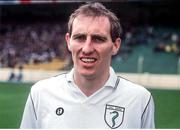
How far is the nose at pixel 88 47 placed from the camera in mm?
1982

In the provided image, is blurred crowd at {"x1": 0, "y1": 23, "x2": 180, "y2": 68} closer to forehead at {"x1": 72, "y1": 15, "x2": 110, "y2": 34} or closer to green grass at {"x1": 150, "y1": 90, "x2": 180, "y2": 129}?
green grass at {"x1": 150, "y1": 90, "x2": 180, "y2": 129}

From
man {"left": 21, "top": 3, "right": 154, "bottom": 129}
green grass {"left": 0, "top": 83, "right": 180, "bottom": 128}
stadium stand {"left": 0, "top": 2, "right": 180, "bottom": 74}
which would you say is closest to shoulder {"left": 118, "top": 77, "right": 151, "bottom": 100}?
man {"left": 21, "top": 3, "right": 154, "bottom": 129}

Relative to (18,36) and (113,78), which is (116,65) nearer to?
(18,36)

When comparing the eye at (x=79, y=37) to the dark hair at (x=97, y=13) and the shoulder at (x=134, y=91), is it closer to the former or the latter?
the dark hair at (x=97, y=13)

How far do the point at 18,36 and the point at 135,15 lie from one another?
24.0 ft

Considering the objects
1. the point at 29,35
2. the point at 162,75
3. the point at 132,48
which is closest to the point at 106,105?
the point at 162,75

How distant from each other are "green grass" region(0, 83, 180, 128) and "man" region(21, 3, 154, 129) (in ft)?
24.4

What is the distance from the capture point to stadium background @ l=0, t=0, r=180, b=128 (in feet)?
73.3

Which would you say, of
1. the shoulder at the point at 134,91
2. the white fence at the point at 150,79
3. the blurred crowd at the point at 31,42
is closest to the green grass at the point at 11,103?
the white fence at the point at 150,79

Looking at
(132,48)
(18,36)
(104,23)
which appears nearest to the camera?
(104,23)

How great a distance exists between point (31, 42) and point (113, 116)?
27.4 meters

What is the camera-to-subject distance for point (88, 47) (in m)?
1.98

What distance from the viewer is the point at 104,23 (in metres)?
2.03

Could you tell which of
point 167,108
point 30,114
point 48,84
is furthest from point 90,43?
point 167,108
